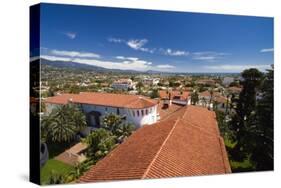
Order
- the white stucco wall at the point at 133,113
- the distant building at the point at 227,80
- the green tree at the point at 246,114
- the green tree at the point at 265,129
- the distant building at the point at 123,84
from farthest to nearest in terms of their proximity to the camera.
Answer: the green tree at the point at 265,129, the green tree at the point at 246,114, the distant building at the point at 227,80, the distant building at the point at 123,84, the white stucco wall at the point at 133,113

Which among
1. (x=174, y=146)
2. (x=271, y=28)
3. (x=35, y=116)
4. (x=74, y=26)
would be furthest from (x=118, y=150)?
(x=271, y=28)

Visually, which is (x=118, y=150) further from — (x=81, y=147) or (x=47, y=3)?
(x=47, y=3)

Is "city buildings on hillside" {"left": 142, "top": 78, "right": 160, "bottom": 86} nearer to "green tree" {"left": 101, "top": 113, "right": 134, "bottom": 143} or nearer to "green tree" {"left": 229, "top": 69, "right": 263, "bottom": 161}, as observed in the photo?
"green tree" {"left": 101, "top": 113, "right": 134, "bottom": 143}

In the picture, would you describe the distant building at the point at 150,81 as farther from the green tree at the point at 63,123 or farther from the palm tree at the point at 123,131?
the green tree at the point at 63,123

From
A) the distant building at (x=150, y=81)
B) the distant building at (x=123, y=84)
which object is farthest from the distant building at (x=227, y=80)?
the distant building at (x=123, y=84)

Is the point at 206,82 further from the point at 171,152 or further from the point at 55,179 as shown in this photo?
the point at 55,179
